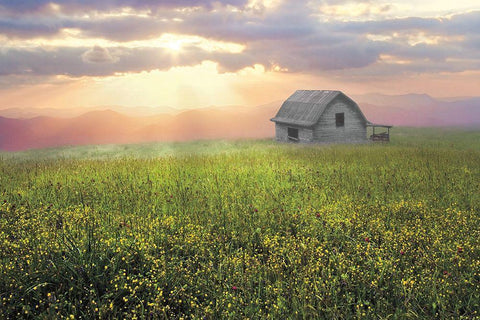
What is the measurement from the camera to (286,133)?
1495 inches

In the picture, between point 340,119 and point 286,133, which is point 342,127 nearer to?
point 340,119

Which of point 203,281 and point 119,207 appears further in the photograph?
point 119,207

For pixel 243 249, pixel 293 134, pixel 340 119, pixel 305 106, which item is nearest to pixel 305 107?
pixel 305 106

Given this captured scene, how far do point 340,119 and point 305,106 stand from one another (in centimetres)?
367

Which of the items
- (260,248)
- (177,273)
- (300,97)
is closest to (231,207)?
(260,248)

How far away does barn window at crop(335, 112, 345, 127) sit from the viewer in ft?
111

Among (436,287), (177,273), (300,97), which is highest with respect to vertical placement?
(300,97)

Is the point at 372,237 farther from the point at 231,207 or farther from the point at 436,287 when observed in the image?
the point at 231,207

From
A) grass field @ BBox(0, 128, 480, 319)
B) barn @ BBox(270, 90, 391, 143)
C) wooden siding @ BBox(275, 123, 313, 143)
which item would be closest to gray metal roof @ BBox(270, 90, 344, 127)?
barn @ BBox(270, 90, 391, 143)

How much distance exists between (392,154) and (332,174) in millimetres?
7768

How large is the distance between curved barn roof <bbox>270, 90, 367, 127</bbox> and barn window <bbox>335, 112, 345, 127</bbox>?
170cm

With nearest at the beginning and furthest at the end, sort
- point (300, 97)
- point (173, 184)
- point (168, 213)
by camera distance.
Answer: point (168, 213), point (173, 184), point (300, 97)

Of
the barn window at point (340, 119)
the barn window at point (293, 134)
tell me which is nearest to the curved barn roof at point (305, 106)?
the barn window at point (293, 134)

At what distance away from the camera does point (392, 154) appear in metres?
19.5
